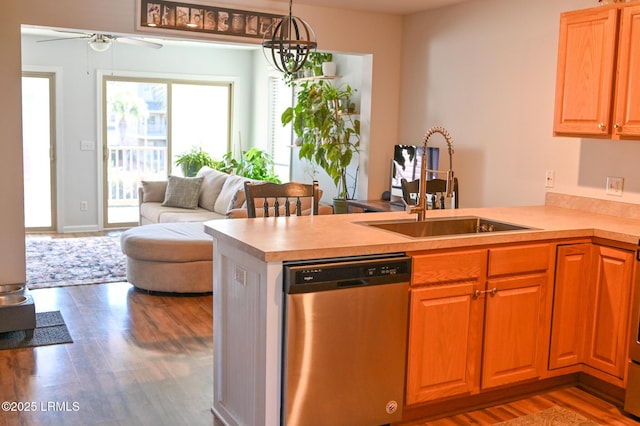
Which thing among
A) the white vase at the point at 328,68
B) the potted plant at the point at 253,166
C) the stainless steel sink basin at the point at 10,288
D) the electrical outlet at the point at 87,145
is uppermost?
the white vase at the point at 328,68

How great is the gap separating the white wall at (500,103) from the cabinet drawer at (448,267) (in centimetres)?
150

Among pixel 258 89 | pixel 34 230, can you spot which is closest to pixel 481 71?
pixel 258 89

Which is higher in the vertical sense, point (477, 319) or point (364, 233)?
point (364, 233)

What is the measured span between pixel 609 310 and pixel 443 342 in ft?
3.48

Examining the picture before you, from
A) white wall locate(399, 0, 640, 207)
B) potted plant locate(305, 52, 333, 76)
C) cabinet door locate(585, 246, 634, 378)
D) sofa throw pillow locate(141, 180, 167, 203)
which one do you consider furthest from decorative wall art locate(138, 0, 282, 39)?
sofa throw pillow locate(141, 180, 167, 203)

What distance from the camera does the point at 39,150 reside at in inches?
333

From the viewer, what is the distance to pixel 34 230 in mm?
8539

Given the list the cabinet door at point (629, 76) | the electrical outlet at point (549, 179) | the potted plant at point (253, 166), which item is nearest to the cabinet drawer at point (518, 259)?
the cabinet door at point (629, 76)

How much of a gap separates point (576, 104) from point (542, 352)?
1.54 metres

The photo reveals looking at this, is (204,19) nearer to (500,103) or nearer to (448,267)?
(500,103)

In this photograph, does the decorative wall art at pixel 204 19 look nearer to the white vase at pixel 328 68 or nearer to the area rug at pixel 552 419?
the white vase at pixel 328 68

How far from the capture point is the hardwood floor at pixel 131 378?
3371 mm

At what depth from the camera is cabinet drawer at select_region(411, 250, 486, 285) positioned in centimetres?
313

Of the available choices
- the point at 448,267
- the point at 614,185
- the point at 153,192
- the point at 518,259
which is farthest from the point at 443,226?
the point at 153,192
